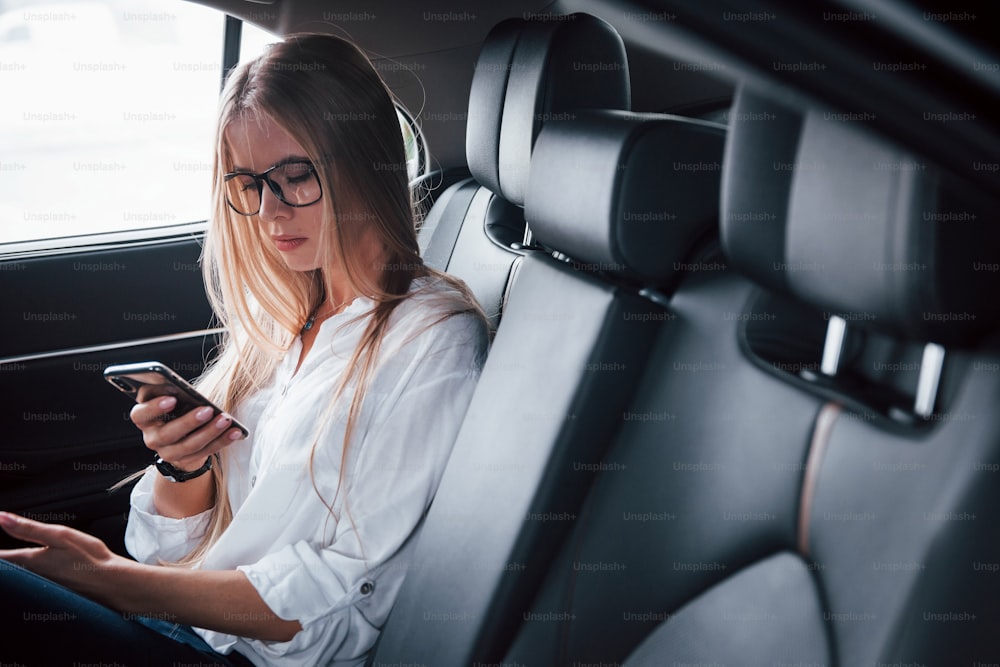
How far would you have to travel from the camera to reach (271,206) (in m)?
1.23

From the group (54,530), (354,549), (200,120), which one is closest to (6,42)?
(200,120)

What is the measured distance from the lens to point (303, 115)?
1162 millimetres

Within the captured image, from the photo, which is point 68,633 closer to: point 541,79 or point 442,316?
point 442,316

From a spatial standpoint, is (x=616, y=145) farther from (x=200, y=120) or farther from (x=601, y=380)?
(x=200, y=120)

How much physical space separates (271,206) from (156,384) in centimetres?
28

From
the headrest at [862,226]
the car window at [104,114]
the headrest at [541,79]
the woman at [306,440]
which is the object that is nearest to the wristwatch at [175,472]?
the woman at [306,440]

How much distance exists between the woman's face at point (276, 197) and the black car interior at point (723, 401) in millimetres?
307

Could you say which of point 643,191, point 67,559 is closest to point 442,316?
point 643,191

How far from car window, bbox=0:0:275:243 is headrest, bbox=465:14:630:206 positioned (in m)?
0.89

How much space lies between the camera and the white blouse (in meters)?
1.06

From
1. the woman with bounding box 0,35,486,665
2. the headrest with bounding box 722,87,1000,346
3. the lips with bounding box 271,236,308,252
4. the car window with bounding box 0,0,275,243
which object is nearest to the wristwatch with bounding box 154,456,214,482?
the woman with bounding box 0,35,486,665

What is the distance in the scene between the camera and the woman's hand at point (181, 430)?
1146 mm

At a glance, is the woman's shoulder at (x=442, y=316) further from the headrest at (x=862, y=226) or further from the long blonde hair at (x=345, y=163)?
the headrest at (x=862, y=226)

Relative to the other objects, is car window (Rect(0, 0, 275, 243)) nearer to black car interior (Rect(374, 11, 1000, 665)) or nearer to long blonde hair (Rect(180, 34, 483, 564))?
long blonde hair (Rect(180, 34, 483, 564))
